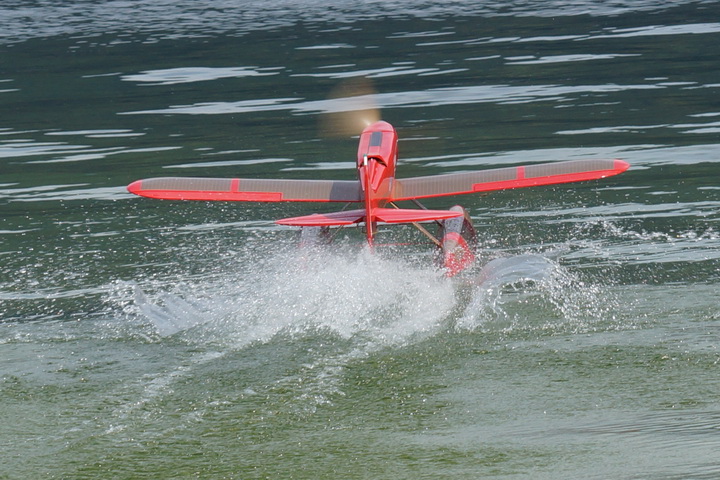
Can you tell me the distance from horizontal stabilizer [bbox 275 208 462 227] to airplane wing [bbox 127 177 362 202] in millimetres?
1381

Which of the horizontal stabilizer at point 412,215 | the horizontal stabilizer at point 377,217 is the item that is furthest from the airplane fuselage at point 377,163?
the horizontal stabilizer at point 412,215

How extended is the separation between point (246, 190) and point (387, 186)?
6.02 feet

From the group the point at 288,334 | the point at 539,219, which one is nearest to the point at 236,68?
the point at 539,219

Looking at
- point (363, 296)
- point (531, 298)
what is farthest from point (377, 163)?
point (531, 298)

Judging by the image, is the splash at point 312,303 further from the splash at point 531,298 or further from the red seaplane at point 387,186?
the red seaplane at point 387,186

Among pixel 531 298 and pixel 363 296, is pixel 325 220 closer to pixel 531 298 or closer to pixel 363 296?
pixel 363 296

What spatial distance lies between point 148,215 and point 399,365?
25.8 feet

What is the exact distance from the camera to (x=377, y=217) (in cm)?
1119

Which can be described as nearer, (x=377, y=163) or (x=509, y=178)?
(x=377, y=163)

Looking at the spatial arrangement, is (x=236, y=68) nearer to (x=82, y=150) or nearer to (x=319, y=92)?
(x=319, y=92)

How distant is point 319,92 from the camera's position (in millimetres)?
26328

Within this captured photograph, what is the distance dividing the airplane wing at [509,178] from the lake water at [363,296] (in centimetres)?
72

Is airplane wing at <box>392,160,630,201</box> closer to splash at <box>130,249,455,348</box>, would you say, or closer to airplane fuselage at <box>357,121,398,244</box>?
airplane fuselage at <box>357,121,398,244</box>

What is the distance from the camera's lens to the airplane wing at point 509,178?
41.1 feet
